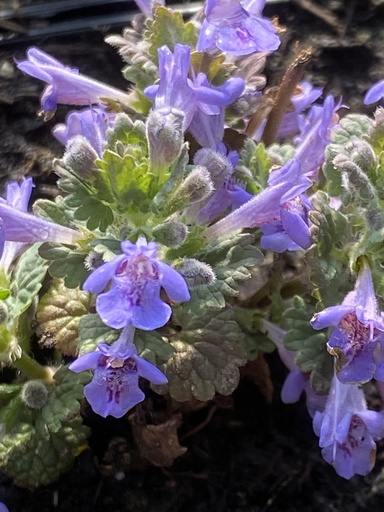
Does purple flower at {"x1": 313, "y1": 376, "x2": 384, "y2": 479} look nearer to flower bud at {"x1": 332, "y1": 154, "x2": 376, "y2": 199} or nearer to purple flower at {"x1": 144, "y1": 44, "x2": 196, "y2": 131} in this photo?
flower bud at {"x1": 332, "y1": 154, "x2": 376, "y2": 199}

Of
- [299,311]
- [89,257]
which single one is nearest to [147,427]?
[299,311]

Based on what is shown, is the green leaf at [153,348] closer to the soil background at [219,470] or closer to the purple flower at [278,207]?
the purple flower at [278,207]

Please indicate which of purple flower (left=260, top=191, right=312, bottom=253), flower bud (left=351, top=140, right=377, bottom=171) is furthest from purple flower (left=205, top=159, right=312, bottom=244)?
flower bud (left=351, top=140, right=377, bottom=171)

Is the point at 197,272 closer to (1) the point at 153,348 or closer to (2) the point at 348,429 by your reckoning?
(1) the point at 153,348

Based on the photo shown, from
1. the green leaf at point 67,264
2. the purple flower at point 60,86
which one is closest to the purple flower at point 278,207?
the green leaf at point 67,264

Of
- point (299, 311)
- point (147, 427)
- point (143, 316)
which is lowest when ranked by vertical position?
point (147, 427)

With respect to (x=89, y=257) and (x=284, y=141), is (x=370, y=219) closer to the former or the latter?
(x=89, y=257)
